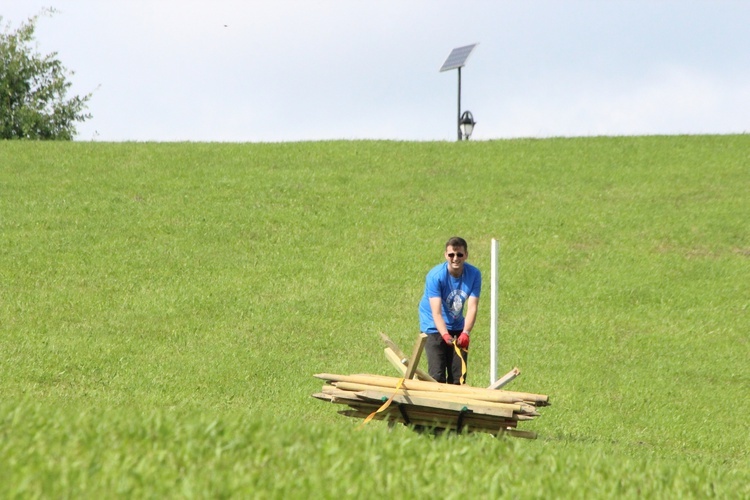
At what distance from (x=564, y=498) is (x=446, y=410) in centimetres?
267

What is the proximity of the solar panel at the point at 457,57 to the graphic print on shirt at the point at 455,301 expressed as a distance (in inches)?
988

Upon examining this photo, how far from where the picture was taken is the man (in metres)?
11.3

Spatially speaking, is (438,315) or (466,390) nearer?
(466,390)

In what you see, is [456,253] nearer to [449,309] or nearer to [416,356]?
[449,309]

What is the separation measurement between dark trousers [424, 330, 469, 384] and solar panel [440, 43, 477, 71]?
25134mm

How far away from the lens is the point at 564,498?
6.40m

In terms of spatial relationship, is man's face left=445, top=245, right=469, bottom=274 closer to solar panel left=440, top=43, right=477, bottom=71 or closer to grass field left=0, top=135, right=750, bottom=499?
grass field left=0, top=135, right=750, bottom=499

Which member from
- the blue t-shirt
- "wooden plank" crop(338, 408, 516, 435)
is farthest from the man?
"wooden plank" crop(338, 408, 516, 435)

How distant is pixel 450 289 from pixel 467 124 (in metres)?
24.8

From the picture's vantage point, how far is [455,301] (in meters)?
11.6

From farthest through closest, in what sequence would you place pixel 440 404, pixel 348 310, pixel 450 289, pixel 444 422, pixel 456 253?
pixel 348 310, pixel 450 289, pixel 456 253, pixel 444 422, pixel 440 404

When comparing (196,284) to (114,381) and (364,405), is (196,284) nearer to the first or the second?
(114,381)

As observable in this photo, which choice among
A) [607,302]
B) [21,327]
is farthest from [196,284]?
[607,302]

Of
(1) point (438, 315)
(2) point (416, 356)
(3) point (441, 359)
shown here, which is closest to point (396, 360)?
(2) point (416, 356)
